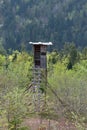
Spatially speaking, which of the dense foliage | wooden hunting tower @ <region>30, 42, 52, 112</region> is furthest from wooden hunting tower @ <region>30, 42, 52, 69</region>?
the dense foliage

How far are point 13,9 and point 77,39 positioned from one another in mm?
27520

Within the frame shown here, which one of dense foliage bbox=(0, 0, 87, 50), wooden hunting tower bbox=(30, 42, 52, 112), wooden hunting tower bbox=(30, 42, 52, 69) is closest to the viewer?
A: wooden hunting tower bbox=(30, 42, 52, 112)

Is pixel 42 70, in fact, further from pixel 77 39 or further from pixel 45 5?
pixel 45 5

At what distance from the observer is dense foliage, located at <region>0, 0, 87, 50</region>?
349 feet

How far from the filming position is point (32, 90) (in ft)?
75.3

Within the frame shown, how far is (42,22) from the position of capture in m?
118

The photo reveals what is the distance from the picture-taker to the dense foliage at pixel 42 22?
106 metres

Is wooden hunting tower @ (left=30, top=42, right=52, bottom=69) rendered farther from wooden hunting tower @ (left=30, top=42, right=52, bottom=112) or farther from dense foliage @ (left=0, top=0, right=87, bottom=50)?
dense foliage @ (left=0, top=0, right=87, bottom=50)

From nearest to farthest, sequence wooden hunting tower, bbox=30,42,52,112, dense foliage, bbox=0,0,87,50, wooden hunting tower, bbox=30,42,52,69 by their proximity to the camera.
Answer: wooden hunting tower, bbox=30,42,52,112 → wooden hunting tower, bbox=30,42,52,69 → dense foliage, bbox=0,0,87,50

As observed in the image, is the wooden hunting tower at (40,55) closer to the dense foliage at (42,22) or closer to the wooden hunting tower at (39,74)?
the wooden hunting tower at (39,74)

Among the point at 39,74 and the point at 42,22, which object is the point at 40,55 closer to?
the point at 39,74

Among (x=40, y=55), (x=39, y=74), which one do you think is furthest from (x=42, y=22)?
(x=39, y=74)

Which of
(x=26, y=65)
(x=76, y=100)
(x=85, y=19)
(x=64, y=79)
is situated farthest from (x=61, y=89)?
(x=85, y=19)

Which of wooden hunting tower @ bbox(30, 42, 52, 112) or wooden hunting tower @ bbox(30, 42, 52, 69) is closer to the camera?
wooden hunting tower @ bbox(30, 42, 52, 112)
